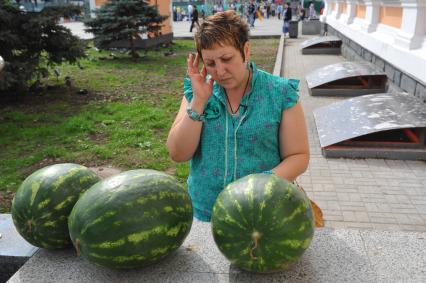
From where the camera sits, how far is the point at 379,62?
451 inches

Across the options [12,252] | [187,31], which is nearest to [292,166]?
[12,252]

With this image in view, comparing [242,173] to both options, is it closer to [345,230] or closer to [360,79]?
[345,230]

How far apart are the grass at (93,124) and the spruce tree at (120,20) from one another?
286 cm

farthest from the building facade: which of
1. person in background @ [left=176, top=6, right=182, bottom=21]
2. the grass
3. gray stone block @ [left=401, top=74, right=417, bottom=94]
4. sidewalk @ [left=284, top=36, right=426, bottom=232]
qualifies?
person in background @ [left=176, top=6, right=182, bottom=21]

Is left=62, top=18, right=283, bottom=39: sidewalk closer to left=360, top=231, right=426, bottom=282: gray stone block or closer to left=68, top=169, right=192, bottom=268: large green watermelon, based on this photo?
left=360, top=231, right=426, bottom=282: gray stone block

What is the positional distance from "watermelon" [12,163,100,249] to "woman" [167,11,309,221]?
2.32 ft

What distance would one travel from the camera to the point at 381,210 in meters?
5.18

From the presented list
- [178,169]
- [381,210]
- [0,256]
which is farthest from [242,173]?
[178,169]

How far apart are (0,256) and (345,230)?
1.98m

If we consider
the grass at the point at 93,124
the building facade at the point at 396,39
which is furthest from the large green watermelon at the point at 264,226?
the building facade at the point at 396,39

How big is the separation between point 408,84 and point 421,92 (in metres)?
0.90

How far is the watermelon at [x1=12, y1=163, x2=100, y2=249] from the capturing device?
2115 millimetres

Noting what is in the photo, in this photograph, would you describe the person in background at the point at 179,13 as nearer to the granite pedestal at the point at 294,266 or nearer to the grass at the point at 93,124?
the grass at the point at 93,124

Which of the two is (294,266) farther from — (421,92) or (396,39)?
(396,39)
